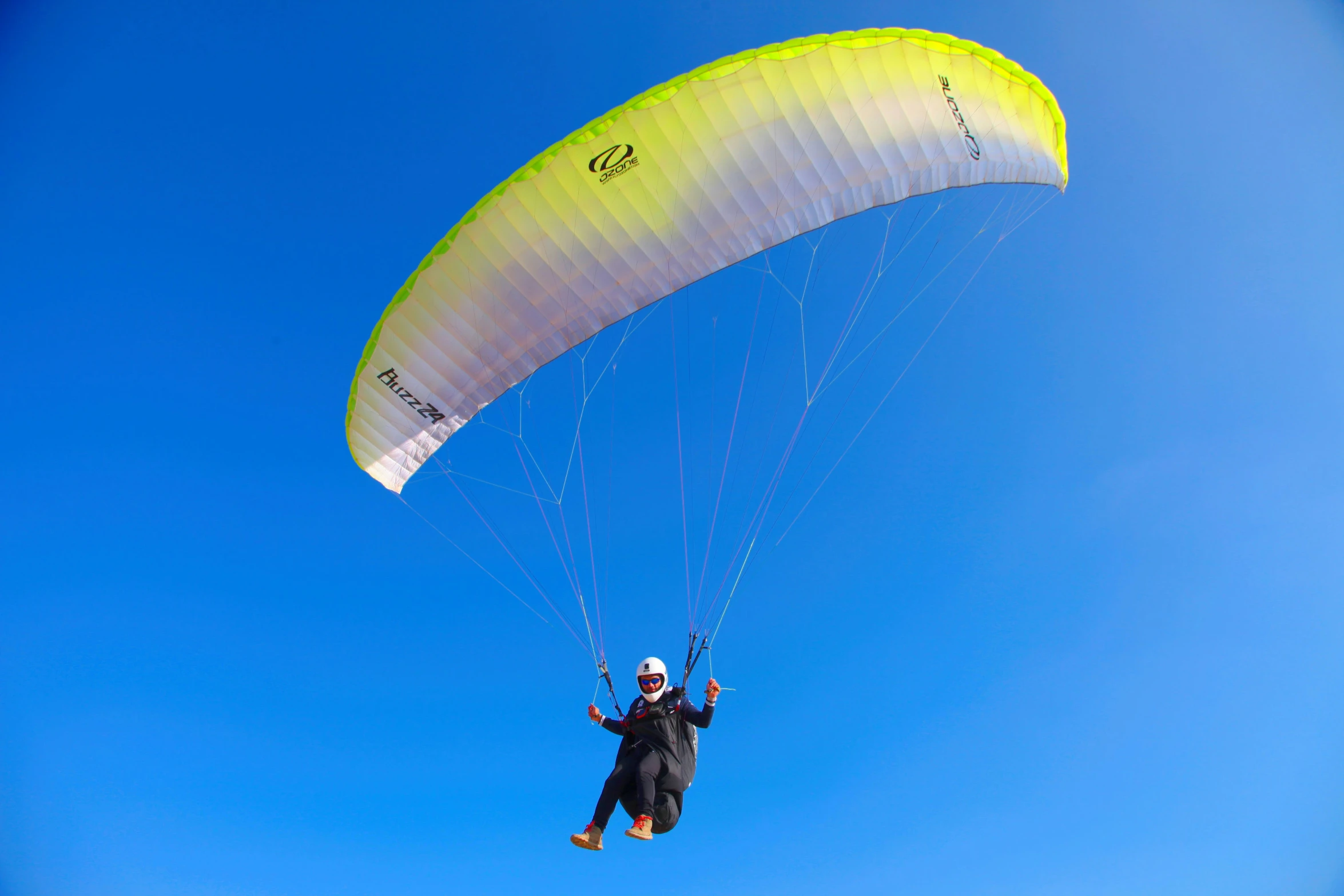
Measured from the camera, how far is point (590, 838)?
6574 mm

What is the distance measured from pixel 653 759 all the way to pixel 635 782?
293mm

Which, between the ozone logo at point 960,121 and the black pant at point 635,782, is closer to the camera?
the black pant at point 635,782

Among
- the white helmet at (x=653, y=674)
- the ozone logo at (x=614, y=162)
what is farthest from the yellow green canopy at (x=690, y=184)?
the white helmet at (x=653, y=674)

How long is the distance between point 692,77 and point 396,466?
19.7 feet

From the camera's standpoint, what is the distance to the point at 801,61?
689cm

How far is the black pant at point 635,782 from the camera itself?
6.70 m

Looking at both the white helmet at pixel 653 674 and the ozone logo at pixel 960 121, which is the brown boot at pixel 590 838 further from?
the ozone logo at pixel 960 121

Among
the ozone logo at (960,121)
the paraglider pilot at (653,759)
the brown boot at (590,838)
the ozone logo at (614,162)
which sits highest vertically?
the ozone logo at (960,121)

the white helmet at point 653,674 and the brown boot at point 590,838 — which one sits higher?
the white helmet at point 653,674

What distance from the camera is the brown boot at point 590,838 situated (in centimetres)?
645

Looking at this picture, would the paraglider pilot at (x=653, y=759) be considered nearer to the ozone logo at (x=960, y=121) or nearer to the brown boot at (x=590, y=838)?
the brown boot at (x=590, y=838)

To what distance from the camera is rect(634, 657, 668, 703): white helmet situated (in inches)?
291

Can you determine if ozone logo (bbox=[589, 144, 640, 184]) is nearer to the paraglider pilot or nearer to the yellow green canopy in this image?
the yellow green canopy

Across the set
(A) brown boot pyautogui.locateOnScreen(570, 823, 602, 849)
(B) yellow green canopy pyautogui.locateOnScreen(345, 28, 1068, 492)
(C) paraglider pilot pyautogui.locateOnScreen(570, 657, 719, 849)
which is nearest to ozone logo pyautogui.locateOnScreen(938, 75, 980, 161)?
(B) yellow green canopy pyautogui.locateOnScreen(345, 28, 1068, 492)
